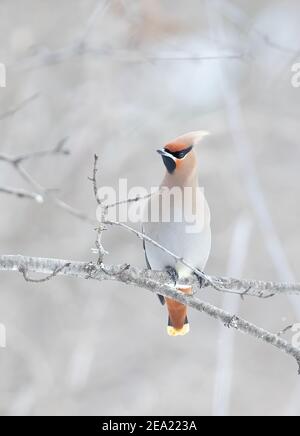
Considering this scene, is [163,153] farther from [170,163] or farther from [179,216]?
[179,216]

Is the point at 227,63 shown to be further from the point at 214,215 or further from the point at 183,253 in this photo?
the point at 183,253

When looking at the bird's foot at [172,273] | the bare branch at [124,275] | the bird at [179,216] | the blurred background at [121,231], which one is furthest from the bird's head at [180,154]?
the blurred background at [121,231]

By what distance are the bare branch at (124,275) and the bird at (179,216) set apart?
0.48 meters

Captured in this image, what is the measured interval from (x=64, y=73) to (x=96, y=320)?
2114 mm

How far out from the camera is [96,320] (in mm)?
6645

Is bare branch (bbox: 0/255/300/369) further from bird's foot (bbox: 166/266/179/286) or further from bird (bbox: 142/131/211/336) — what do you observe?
bird (bbox: 142/131/211/336)

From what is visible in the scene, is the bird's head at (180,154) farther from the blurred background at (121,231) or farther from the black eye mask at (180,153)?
the blurred background at (121,231)

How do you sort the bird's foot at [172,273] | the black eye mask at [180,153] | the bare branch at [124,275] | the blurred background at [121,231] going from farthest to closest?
the blurred background at [121,231], the black eye mask at [180,153], the bird's foot at [172,273], the bare branch at [124,275]

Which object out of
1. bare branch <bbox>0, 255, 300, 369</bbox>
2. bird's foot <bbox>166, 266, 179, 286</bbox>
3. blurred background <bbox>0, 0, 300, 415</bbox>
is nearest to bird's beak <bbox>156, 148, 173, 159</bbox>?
bird's foot <bbox>166, 266, 179, 286</bbox>

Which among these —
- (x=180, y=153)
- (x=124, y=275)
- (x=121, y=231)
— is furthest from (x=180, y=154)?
(x=121, y=231)

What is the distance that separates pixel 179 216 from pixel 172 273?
0.97ft

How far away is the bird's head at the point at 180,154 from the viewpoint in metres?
3.43

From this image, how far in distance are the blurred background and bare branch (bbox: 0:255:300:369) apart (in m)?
3.14
